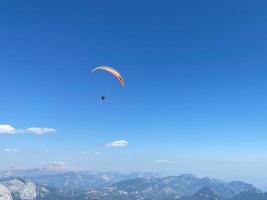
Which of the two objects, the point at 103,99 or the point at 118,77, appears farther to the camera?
the point at 103,99

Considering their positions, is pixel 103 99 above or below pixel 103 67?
below
